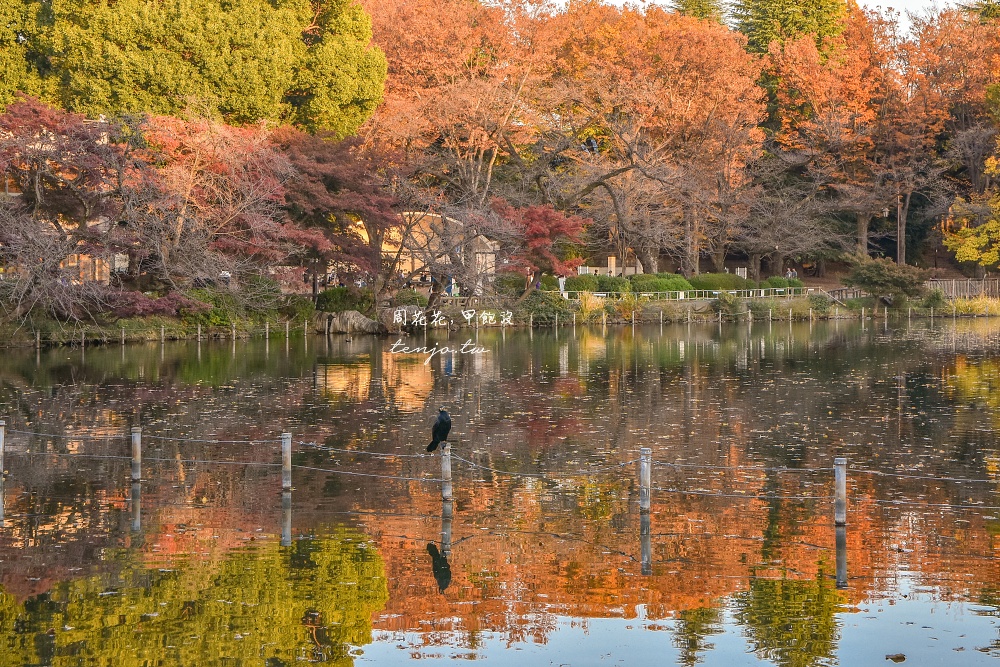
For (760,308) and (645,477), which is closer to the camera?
(645,477)

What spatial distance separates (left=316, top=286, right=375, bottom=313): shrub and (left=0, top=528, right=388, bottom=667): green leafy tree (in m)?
41.8

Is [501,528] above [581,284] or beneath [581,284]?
beneath

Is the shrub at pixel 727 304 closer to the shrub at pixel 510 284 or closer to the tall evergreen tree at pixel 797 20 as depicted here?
the shrub at pixel 510 284

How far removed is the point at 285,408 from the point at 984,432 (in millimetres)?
15708

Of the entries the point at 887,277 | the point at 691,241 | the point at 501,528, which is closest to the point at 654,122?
Answer: the point at 691,241

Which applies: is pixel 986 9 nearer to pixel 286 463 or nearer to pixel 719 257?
pixel 719 257

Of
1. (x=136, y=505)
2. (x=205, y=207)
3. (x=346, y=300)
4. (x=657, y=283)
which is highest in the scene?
(x=205, y=207)

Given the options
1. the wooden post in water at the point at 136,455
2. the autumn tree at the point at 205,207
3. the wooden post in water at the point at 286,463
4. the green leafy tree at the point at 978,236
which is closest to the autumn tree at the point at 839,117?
the green leafy tree at the point at 978,236

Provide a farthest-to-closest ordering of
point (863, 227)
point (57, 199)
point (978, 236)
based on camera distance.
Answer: point (863, 227) < point (978, 236) < point (57, 199)

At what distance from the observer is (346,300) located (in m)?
56.5

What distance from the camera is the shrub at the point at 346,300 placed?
56250 mm

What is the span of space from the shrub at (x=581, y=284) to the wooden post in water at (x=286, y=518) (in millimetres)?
48054

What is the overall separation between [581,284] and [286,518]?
163 ft

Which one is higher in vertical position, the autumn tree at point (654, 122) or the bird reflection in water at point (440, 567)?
the autumn tree at point (654, 122)
